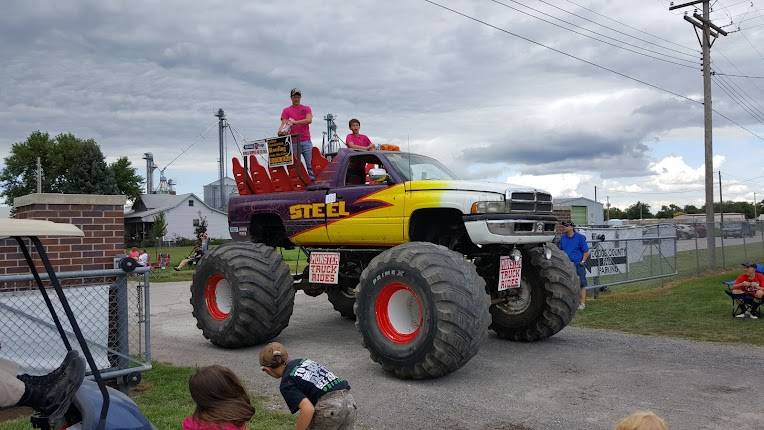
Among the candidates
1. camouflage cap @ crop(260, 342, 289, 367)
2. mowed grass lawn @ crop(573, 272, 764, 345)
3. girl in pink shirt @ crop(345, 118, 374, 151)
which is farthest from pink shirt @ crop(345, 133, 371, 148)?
camouflage cap @ crop(260, 342, 289, 367)

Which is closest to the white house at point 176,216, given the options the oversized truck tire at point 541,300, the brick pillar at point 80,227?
the oversized truck tire at point 541,300

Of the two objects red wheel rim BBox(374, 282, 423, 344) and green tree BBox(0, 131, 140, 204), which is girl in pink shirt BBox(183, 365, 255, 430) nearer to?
red wheel rim BBox(374, 282, 423, 344)

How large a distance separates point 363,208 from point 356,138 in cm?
164

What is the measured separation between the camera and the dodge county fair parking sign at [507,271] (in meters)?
7.97

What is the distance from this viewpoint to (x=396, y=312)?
739 cm

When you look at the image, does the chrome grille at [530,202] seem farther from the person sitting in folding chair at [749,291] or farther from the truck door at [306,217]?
the person sitting in folding chair at [749,291]

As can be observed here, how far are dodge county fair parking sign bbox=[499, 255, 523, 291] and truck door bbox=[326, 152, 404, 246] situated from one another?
1263mm

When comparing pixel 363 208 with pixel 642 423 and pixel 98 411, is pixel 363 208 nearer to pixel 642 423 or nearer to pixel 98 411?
pixel 98 411

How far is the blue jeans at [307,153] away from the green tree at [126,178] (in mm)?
70489

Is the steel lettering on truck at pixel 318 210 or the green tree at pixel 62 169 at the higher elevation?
the green tree at pixel 62 169

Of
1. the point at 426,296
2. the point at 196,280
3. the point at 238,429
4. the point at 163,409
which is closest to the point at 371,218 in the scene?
the point at 426,296

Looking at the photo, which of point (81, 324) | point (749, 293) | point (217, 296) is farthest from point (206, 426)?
point (749, 293)

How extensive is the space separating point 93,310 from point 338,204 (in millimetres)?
3268

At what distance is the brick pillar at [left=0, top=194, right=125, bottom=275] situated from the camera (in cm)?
703
